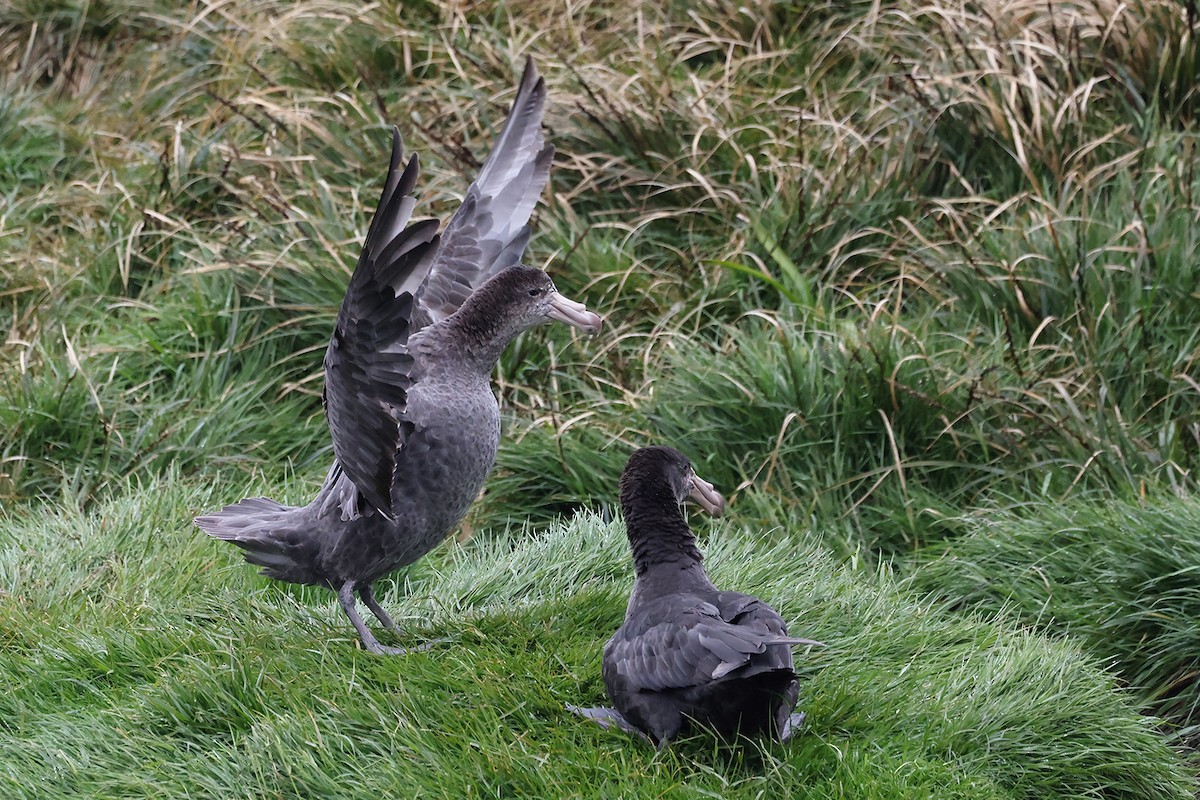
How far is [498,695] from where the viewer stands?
3275 mm

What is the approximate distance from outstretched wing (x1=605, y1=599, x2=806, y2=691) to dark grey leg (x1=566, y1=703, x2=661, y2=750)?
0.12m

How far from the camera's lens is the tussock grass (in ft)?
10.1

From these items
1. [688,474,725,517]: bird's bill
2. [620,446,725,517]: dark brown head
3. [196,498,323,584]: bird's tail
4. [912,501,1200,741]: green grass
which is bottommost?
[912,501,1200,741]: green grass

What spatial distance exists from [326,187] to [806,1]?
2603 mm

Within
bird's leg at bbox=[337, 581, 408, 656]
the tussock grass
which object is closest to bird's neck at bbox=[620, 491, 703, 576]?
the tussock grass

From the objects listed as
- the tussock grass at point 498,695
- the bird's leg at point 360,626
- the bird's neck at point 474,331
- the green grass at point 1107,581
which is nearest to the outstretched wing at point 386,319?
the bird's neck at point 474,331

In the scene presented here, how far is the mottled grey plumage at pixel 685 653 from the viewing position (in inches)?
115

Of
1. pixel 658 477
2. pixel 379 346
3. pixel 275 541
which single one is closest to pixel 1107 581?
pixel 658 477

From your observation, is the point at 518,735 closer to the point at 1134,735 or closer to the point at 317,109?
the point at 1134,735

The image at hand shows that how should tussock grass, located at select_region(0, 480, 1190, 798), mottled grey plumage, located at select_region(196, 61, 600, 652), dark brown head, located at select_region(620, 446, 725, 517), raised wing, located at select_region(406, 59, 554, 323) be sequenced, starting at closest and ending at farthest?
tussock grass, located at select_region(0, 480, 1190, 798) → mottled grey plumage, located at select_region(196, 61, 600, 652) → dark brown head, located at select_region(620, 446, 725, 517) → raised wing, located at select_region(406, 59, 554, 323)

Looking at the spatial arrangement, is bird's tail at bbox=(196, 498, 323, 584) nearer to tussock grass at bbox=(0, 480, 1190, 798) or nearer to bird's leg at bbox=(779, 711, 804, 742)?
tussock grass at bbox=(0, 480, 1190, 798)

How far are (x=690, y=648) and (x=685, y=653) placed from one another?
16mm

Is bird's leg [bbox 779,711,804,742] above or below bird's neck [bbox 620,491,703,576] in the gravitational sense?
below

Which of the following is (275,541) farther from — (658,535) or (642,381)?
(642,381)
